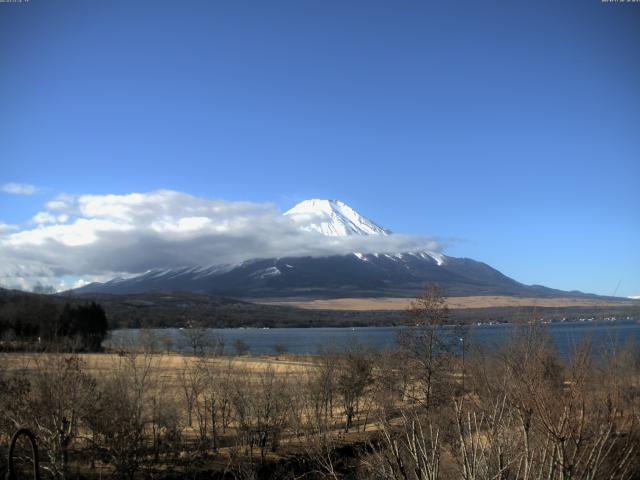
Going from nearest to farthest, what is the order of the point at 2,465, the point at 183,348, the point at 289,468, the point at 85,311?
1. the point at 2,465
2. the point at 289,468
3. the point at 85,311
4. the point at 183,348

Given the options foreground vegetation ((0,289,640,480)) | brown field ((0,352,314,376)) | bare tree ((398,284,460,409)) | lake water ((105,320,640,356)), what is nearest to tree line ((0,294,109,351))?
lake water ((105,320,640,356))

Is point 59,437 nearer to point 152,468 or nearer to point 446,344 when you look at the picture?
point 152,468

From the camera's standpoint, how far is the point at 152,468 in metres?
23.9

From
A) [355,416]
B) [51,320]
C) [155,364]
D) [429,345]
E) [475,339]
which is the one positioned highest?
[429,345]

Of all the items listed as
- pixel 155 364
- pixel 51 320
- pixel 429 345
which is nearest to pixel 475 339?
pixel 429 345

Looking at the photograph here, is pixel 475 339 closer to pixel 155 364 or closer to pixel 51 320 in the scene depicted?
pixel 155 364

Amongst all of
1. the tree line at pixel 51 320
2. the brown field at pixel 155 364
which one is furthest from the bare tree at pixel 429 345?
the tree line at pixel 51 320

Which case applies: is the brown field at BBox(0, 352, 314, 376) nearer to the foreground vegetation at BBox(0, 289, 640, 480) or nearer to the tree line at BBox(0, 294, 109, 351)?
the foreground vegetation at BBox(0, 289, 640, 480)

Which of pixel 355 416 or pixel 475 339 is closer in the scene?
pixel 355 416

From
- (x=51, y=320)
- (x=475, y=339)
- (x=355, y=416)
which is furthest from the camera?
(x=51, y=320)

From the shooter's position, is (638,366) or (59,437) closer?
(59,437)

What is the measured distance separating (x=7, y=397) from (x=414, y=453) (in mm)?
16501

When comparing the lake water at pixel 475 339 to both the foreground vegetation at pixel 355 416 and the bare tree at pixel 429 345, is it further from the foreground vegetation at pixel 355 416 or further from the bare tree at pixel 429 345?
the bare tree at pixel 429 345

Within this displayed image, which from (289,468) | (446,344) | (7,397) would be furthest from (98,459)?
(446,344)
